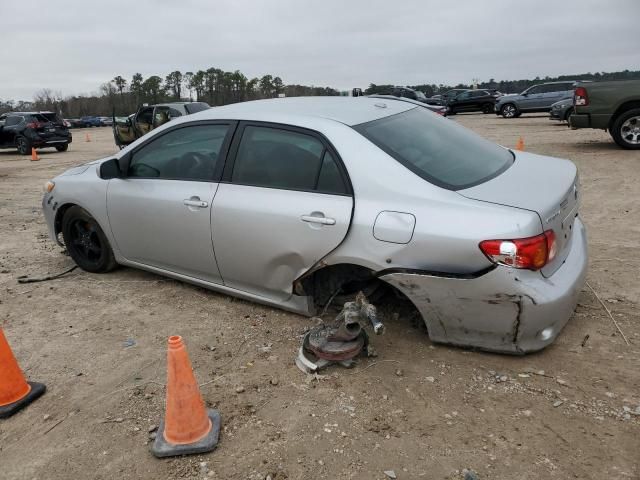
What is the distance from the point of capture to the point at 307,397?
283 cm

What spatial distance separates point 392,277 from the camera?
2959mm

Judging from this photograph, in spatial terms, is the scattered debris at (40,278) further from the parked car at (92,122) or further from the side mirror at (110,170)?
the parked car at (92,122)

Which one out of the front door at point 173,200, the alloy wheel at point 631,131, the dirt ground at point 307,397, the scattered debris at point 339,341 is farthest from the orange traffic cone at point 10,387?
the alloy wheel at point 631,131

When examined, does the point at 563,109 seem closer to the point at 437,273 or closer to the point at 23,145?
the point at 437,273

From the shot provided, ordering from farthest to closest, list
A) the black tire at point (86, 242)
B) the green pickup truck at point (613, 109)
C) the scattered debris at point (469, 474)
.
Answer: the green pickup truck at point (613, 109), the black tire at point (86, 242), the scattered debris at point (469, 474)

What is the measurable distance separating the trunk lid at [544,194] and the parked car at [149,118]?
12.4 meters

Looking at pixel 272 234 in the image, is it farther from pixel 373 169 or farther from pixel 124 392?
pixel 124 392

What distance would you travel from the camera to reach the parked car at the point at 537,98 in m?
24.1

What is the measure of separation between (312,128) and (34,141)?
60.2 feet

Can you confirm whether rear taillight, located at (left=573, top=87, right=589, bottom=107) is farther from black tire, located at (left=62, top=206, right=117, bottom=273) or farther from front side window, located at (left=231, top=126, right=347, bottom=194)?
black tire, located at (left=62, top=206, right=117, bottom=273)

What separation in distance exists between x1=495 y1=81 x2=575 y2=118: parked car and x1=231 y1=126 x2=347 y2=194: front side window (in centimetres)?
2390

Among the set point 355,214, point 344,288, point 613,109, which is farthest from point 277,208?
point 613,109

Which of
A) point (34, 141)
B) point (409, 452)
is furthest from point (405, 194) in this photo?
point (34, 141)

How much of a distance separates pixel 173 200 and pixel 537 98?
80.1 ft
